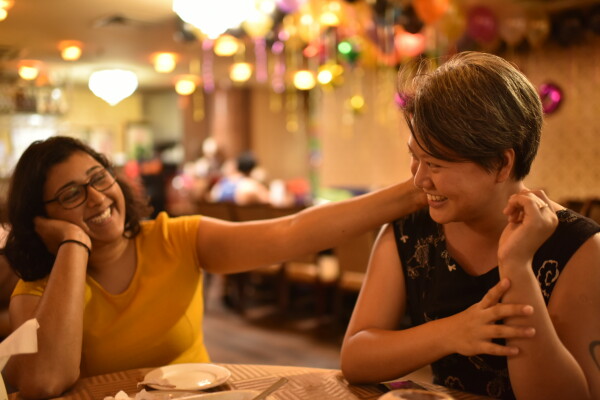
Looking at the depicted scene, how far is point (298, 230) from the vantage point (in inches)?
70.6

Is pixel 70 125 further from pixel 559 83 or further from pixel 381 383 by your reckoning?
pixel 381 383

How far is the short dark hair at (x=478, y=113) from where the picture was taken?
1246mm

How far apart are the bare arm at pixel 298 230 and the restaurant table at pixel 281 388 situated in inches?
16.3

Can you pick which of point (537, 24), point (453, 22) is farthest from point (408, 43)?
point (537, 24)

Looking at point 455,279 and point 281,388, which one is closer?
point 281,388

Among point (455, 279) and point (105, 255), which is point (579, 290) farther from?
point (105, 255)

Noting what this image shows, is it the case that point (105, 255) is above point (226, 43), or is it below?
below

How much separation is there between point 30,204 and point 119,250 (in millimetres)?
282

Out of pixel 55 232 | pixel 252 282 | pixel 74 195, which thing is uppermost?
pixel 74 195

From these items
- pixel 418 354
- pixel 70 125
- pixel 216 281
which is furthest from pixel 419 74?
pixel 70 125

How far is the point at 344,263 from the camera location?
15.9 ft

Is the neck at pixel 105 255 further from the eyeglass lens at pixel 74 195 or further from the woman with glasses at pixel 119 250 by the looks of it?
the eyeglass lens at pixel 74 195

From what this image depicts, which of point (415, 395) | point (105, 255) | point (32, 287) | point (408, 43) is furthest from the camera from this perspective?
point (408, 43)

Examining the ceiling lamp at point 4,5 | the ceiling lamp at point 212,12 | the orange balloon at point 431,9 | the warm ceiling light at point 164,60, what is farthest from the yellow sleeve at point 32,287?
the warm ceiling light at point 164,60
